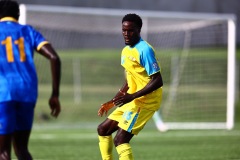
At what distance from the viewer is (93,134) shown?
1681 centimetres

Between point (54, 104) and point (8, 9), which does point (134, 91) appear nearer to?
point (54, 104)

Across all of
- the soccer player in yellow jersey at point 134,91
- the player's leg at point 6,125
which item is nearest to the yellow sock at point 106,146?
the soccer player in yellow jersey at point 134,91

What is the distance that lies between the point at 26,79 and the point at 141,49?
1613 millimetres

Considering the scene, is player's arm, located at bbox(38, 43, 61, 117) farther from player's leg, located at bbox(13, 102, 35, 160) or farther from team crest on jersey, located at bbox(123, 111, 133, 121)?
team crest on jersey, located at bbox(123, 111, 133, 121)

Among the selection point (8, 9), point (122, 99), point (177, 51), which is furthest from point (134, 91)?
point (177, 51)

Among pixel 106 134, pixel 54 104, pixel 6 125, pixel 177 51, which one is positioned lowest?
pixel 177 51

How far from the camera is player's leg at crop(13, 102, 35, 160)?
657cm

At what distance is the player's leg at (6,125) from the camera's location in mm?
6484

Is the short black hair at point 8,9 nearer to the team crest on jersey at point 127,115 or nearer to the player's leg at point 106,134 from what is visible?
the team crest on jersey at point 127,115

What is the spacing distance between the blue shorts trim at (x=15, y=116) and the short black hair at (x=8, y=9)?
829 mm

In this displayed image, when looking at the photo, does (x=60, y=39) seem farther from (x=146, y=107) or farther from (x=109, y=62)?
(x=146, y=107)

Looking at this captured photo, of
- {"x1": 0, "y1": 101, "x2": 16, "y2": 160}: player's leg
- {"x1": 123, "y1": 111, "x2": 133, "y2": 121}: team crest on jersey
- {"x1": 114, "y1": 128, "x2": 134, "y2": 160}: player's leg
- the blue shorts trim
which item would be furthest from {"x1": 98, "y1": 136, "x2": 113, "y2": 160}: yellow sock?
{"x1": 0, "y1": 101, "x2": 16, "y2": 160}: player's leg

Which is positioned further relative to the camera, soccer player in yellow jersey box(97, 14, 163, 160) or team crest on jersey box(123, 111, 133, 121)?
team crest on jersey box(123, 111, 133, 121)

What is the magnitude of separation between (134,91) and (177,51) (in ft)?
41.7
